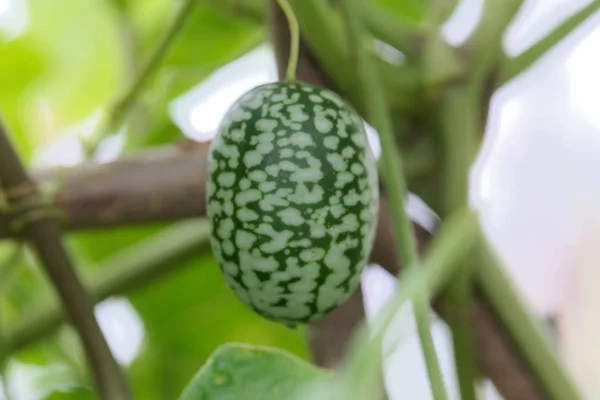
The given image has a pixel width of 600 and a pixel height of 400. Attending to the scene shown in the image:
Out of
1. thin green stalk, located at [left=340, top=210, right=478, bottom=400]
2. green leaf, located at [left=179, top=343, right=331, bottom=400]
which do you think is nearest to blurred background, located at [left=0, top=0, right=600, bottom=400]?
thin green stalk, located at [left=340, top=210, right=478, bottom=400]

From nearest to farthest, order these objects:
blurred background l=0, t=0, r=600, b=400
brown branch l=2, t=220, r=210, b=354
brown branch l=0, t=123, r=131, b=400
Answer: brown branch l=0, t=123, r=131, b=400 < brown branch l=2, t=220, r=210, b=354 < blurred background l=0, t=0, r=600, b=400

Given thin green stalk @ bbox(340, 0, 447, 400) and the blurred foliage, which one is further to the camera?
the blurred foliage

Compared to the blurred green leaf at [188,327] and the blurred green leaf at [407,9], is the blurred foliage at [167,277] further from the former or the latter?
the blurred green leaf at [407,9]

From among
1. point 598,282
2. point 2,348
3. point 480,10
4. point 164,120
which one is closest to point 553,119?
point 598,282

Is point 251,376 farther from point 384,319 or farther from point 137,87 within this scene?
point 137,87

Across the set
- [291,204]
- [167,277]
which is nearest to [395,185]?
[291,204]

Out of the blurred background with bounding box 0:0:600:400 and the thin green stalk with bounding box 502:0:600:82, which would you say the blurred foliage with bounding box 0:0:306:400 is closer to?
the blurred background with bounding box 0:0:600:400

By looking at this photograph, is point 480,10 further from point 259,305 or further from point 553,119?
point 553,119
